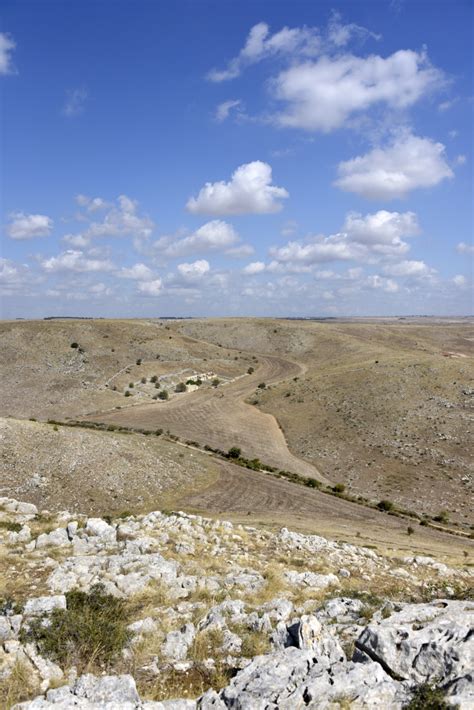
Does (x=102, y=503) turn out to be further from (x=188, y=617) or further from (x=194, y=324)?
(x=194, y=324)

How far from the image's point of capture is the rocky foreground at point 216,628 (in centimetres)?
780

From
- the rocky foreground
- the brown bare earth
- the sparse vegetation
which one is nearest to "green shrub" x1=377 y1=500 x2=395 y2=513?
the brown bare earth

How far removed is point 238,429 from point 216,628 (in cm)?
5170

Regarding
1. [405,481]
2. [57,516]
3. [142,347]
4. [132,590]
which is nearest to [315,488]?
[405,481]

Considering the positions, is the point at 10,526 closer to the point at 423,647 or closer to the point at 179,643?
the point at 179,643

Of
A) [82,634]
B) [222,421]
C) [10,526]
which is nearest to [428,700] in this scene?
[82,634]

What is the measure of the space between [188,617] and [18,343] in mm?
101800

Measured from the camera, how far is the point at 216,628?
34.6 feet

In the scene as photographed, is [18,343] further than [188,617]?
Yes

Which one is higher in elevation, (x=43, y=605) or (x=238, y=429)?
(x=43, y=605)

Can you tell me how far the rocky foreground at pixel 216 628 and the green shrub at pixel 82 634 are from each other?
3cm

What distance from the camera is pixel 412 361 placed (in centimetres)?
8119

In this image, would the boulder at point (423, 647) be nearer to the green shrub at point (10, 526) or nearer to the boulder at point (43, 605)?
the boulder at point (43, 605)

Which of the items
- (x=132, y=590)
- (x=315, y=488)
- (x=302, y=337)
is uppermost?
(x=302, y=337)
